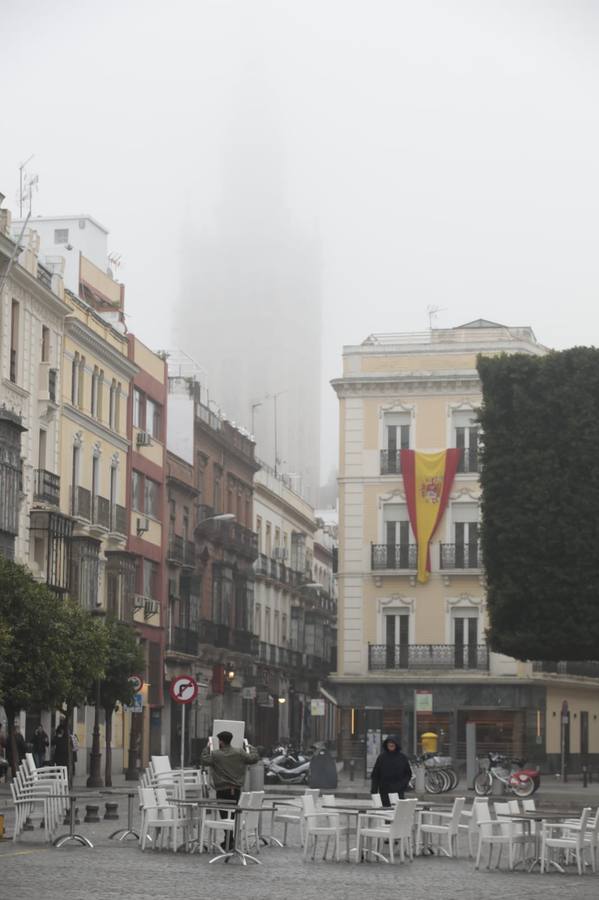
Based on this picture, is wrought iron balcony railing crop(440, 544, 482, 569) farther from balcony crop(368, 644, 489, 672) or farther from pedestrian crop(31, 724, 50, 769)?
pedestrian crop(31, 724, 50, 769)

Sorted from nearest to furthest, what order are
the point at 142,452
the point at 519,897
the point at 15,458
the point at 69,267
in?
the point at 519,897 → the point at 15,458 → the point at 69,267 → the point at 142,452

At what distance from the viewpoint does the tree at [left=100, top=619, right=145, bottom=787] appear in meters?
50.6

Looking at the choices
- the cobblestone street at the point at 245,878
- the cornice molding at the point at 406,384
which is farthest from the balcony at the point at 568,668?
the cobblestone street at the point at 245,878

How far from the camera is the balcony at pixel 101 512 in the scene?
62.2 meters

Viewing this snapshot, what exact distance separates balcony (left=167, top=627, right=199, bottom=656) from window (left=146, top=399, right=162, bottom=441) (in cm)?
741

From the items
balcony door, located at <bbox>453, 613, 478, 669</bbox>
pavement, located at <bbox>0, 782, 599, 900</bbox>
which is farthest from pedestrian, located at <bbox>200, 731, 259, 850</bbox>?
balcony door, located at <bbox>453, 613, 478, 669</bbox>

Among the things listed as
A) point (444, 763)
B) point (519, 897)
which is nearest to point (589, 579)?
point (444, 763)

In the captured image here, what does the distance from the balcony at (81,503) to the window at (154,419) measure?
9.37 meters

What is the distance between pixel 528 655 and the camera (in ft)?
164

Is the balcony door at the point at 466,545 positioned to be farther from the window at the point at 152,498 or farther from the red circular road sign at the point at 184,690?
the red circular road sign at the point at 184,690

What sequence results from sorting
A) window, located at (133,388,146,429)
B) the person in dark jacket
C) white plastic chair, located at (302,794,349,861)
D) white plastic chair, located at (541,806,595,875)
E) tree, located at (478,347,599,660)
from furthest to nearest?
window, located at (133,388,146,429) → tree, located at (478,347,599,660) → the person in dark jacket → white plastic chair, located at (302,794,349,861) → white plastic chair, located at (541,806,595,875)

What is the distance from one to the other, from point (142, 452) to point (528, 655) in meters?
23.2

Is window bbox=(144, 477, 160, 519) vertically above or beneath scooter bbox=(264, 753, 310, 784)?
above

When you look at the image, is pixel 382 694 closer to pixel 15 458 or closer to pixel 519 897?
pixel 15 458
